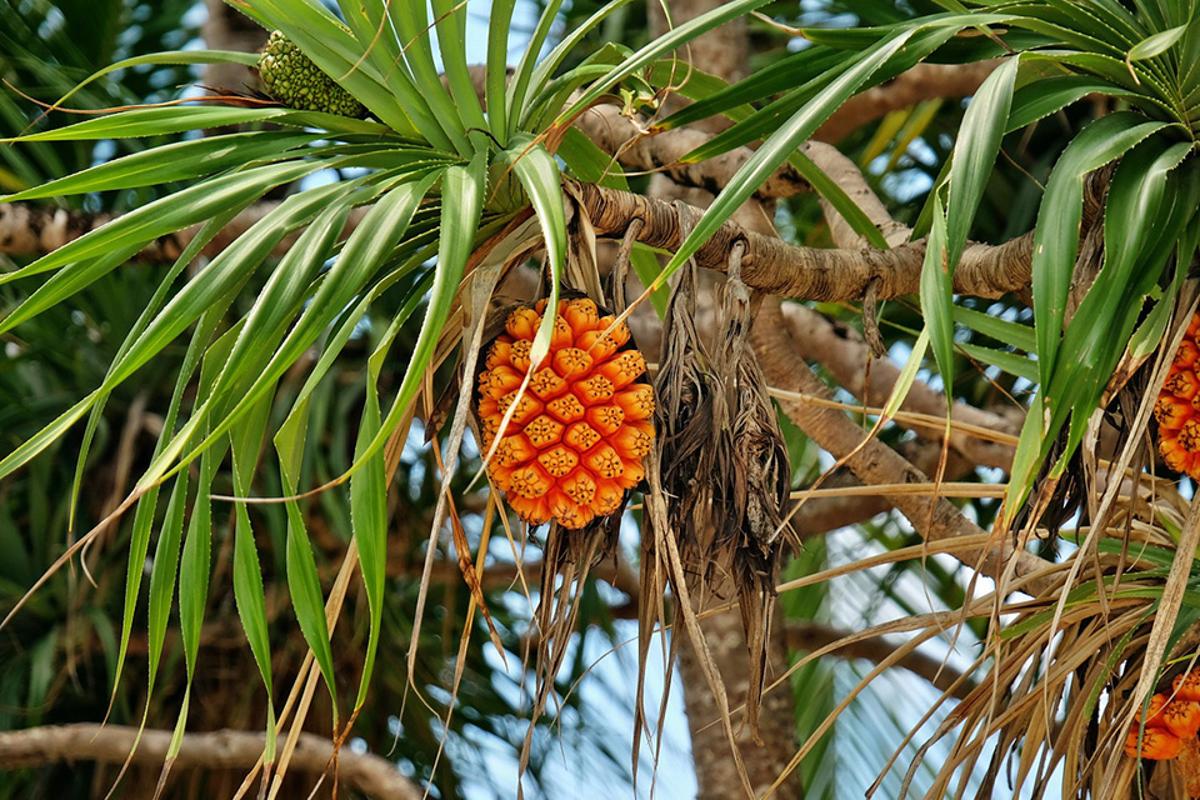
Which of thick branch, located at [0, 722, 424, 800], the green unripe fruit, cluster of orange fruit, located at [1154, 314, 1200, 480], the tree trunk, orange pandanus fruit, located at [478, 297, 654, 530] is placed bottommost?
the tree trunk

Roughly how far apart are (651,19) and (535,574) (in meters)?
0.87

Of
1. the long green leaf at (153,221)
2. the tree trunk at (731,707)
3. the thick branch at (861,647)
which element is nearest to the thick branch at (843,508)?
the thick branch at (861,647)

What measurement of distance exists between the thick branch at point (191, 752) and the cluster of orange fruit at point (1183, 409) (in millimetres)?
882

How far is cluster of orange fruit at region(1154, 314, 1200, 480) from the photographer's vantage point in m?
0.97

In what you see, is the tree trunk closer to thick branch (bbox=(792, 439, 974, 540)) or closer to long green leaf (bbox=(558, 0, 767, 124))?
thick branch (bbox=(792, 439, 974, 540))

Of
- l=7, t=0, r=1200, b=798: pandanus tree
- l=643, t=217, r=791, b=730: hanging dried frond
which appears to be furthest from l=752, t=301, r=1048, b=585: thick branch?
l=643, t=217, r=791, b=730: hanging dried frond

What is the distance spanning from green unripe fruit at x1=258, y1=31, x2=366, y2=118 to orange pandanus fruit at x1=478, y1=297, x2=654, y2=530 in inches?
8.6

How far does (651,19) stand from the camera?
7.04ft

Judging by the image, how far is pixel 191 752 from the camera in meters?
1.63

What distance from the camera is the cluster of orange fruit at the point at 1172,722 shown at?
1.19 m

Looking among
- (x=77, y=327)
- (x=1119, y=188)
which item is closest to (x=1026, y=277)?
(x=1119, y=188)

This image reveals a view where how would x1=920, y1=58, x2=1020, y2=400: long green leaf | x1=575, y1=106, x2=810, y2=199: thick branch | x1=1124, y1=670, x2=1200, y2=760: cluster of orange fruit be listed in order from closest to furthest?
x1=920, y1=58, x2=1020, y2=400: long green leaf, x1=1124, y1=670, x2=1200, y2=760: cluster of orange fruit, x1=575, y1=106, x2=810, y2=199: thick branch

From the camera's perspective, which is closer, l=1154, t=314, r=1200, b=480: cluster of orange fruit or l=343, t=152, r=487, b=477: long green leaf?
l=343, t=152, r=487, b=477: long green leaf

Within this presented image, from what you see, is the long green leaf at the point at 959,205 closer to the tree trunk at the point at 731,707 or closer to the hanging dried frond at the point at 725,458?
the hanging dried frond at the point at 725,458
